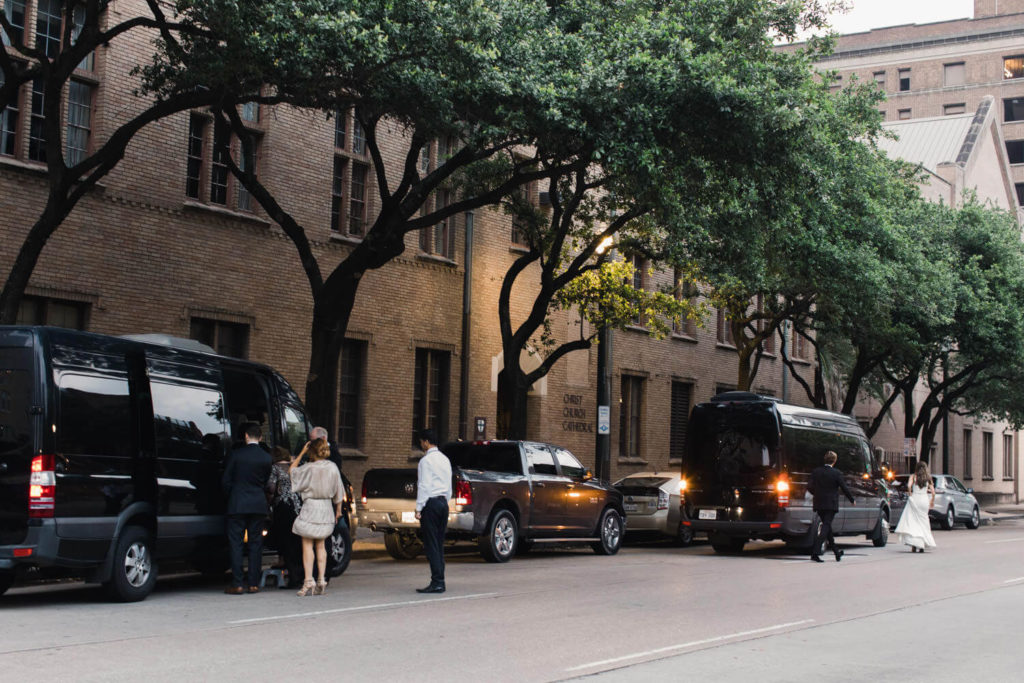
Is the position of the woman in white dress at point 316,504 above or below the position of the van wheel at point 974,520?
above

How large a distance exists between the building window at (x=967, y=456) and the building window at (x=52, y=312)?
161ft

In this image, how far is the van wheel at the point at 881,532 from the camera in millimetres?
23906

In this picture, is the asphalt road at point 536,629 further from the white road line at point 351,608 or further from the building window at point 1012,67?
the building window at point 1012,67

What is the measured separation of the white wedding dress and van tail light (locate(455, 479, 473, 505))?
9.50m

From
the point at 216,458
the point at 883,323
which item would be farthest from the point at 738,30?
the point at 883,323

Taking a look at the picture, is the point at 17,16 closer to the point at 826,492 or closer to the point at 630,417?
the point at 826,492

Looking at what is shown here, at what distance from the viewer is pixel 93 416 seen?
11.7 m

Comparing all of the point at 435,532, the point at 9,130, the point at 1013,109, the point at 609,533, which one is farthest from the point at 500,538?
the point at 1013,109

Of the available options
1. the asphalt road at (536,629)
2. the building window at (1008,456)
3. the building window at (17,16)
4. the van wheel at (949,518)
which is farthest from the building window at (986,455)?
the building window at (17,16)

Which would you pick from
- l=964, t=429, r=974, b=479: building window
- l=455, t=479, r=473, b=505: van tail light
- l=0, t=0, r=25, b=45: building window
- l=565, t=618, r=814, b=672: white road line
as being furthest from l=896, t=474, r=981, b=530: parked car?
l=964, t=429, r=974, b=479: building window

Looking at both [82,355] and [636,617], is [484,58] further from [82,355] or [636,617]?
[636,617]

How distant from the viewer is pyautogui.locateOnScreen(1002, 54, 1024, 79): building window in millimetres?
80000

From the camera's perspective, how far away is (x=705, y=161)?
57.0 feet

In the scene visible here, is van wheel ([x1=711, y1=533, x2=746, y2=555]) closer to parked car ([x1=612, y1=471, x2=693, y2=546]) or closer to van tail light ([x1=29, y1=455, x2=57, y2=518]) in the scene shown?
parked car ([x1=612, y1=471, x2=693, y2=546])
